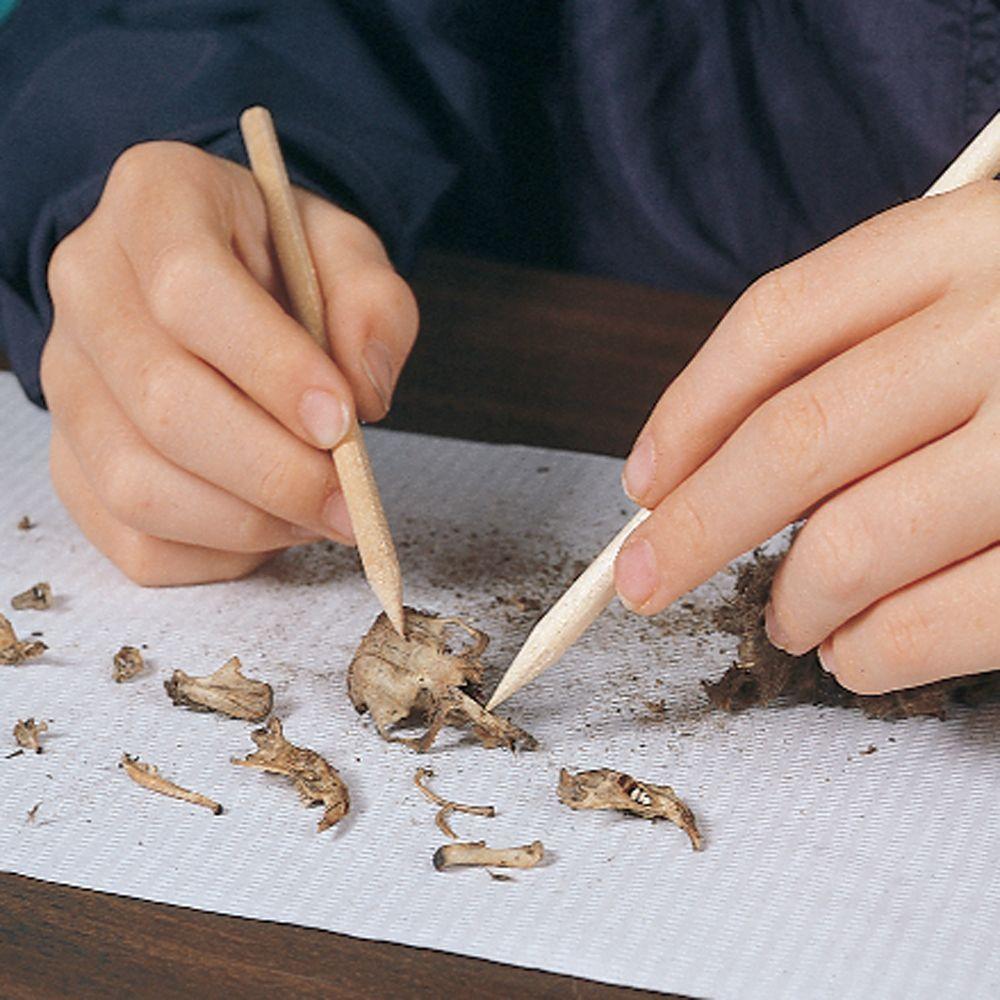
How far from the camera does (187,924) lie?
491 millimetres

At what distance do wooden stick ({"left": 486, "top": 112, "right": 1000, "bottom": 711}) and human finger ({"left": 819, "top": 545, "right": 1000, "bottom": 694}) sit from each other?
9cm

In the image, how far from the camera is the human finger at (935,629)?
537mm

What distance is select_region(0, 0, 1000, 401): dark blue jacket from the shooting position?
2.85 ft

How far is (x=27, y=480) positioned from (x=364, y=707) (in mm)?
302

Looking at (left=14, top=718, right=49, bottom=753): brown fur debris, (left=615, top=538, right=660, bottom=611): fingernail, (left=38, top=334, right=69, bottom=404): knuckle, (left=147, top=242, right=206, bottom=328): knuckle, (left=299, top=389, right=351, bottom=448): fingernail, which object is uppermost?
(left=147, top=242, right=206, bottom=328): knuckle

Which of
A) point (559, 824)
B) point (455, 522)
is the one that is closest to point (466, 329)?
point (455, 522)

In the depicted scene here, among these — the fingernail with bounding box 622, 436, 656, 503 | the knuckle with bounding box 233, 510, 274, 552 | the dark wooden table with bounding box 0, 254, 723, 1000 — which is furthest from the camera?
the knuckle with bounding box 233, 510, 274, 552

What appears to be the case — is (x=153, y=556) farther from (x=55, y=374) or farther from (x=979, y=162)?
(x=979, y=162)

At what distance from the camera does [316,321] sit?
70 centimetres

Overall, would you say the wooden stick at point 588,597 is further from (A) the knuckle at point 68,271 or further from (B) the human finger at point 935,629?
(A) the knuckle at point 68,271

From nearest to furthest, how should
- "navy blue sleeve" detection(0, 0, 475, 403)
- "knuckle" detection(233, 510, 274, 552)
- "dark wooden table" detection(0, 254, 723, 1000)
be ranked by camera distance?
"dark wooden table" detection(0, 254, 723, 1000)
"knuckle" detection(233, 510, 274, 552)
"navy blue sleeve" detection(0, 0, 475, 403)

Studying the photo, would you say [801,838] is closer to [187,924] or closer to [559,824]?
[559,824]

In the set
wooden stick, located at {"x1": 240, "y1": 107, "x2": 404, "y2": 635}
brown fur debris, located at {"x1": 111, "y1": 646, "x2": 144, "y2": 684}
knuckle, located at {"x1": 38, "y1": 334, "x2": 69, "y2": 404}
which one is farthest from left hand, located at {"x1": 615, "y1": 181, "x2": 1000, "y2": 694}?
knuckle, located at {"x1": 38, "y1": 334, "x2": 69, "y2": 404}

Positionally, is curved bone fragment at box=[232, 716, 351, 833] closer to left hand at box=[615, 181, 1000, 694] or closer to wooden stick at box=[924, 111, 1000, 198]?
left hand at box=[615, 181, 1000, 694]
